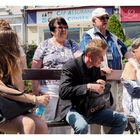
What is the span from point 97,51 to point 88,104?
0.54 m

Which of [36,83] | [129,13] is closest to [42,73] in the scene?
[36,83]

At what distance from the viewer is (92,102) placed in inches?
185

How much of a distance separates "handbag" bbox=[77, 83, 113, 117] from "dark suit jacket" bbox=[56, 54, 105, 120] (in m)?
0.05

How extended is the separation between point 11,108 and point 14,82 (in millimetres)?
285

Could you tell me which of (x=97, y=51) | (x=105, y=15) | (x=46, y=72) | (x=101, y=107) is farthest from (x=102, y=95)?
(x=105, y=15)

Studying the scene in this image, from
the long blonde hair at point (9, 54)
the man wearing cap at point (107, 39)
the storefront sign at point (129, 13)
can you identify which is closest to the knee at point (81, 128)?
the long blonde hair at point (9, 54)

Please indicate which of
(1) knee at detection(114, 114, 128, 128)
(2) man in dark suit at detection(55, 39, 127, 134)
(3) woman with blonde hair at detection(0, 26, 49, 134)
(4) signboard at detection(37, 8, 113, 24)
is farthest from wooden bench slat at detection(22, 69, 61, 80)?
(4) signboard at detection(37, 8, 113, 24)

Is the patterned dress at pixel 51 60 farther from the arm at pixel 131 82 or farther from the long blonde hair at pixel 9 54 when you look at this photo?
the long blonde hair at pixel 9 54

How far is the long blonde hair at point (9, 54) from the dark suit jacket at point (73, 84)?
63 centimetres

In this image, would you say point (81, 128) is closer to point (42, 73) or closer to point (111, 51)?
point (42, 73)

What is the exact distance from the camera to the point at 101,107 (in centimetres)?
481

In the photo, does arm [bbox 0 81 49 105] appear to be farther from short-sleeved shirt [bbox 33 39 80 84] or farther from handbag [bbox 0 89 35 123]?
short-sleeved shirt [bbox 33 39 80 84]
